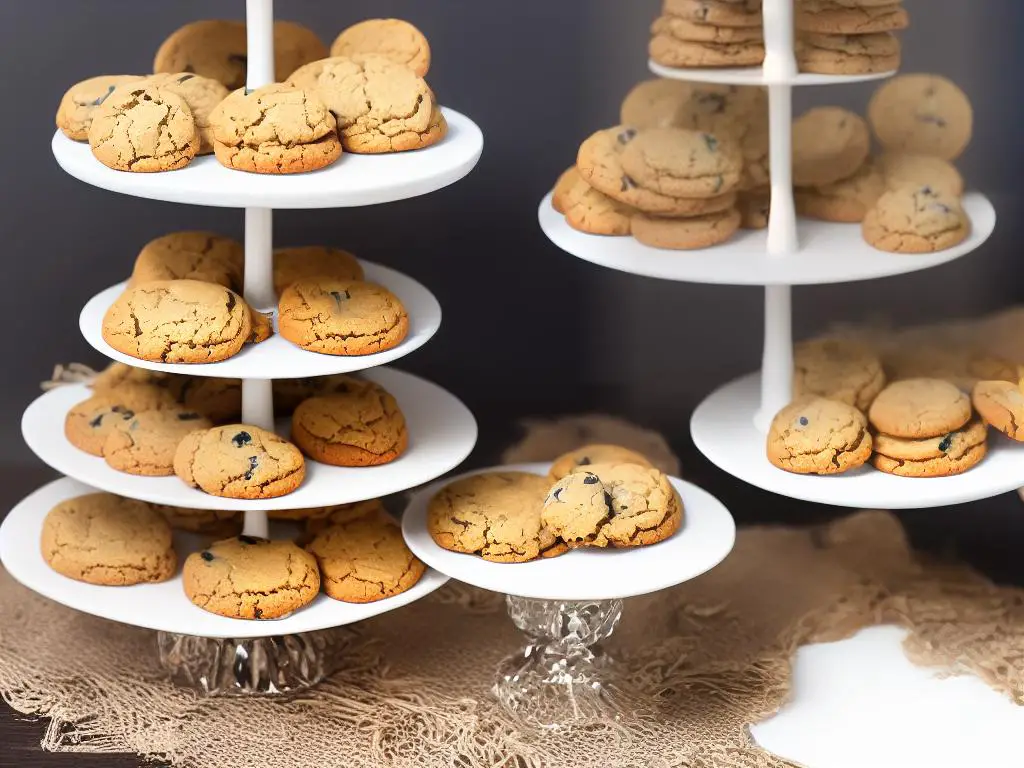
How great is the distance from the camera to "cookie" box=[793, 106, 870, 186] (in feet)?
7.66

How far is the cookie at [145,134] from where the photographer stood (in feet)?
6.65

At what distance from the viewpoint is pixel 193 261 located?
7.71 feet

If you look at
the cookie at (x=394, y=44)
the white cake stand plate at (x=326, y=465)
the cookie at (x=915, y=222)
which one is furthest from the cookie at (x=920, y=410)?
the cookie at (x=394, y=44)

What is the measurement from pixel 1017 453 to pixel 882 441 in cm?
20

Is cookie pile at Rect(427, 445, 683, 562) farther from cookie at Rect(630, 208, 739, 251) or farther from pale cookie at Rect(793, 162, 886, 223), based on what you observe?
pale cookie at Rect(793, 162, 886, 223)

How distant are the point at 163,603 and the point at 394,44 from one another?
84cm

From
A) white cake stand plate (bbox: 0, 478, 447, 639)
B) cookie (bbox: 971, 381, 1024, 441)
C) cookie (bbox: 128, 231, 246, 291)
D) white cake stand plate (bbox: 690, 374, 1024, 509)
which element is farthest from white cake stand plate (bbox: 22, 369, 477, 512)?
cookie (bbox: 971, 381, 1024, 441)

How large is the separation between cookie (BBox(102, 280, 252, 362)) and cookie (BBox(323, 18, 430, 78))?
413 millimetres

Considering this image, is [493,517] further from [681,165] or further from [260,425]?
[681,165]

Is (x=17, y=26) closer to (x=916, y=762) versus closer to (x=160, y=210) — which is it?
(x=160, y=210)

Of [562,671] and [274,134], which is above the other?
[274,134]

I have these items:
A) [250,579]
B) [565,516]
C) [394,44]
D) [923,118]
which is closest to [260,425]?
[250,579]

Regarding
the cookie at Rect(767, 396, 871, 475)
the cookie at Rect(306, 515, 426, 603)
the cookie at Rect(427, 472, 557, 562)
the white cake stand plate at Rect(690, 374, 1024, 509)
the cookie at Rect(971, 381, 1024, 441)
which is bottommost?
the cookie at Rect(306, 515, 426, 603)

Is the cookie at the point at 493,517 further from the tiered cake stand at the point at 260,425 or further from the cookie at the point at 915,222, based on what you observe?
the cookie at the point at 915,222
